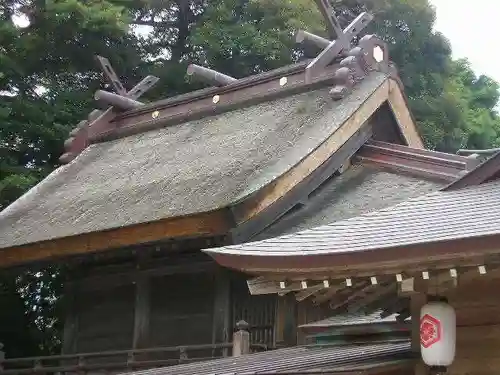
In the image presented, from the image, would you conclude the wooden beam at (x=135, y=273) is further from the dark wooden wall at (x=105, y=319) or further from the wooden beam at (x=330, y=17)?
the wooden beam at (x=330, y=17)

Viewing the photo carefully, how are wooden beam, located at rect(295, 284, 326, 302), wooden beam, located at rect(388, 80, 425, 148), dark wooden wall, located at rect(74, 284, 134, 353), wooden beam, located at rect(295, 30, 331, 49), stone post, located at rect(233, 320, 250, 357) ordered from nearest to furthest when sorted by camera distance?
wooden beam, located at rect(295, 284, 326, 302) < stone post, located at rect(233, 320, 250, 357) < dark wooden wall, located at rect(74, 284, 134, 353) < wooden beam, located at rect(388, 80, 425, 148) < wooden beam, located at rect(295, 30, 331, 49)

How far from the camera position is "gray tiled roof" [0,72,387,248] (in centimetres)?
960

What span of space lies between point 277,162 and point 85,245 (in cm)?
277

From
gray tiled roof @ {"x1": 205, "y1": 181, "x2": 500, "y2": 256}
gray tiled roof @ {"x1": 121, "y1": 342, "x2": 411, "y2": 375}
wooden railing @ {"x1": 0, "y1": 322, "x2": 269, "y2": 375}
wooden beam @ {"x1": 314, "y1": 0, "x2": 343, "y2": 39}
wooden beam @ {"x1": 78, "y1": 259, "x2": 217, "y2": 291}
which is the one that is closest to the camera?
gray tiled roof @ {"x1": 205, "y1": 181, "x2": 500, "y2": 256}

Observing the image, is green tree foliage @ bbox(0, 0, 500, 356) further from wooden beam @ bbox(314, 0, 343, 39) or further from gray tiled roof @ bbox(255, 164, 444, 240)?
gray tiled roof @ bbox(255, 164, 444, 240)

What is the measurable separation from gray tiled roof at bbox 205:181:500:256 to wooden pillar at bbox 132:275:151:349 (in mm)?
5250

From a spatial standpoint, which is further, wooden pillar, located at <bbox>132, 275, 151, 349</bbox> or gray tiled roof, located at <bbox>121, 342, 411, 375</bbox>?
wooden pillar, located at <bbox>132, 275, 151, 349</bbox>

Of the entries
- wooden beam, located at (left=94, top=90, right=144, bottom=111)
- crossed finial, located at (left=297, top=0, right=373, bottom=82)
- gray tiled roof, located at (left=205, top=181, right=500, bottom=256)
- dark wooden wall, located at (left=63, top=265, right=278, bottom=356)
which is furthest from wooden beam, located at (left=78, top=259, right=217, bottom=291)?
gray tiled roof, located at (left=205, top=181, right=500, bottom=256)

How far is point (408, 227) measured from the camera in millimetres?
5277

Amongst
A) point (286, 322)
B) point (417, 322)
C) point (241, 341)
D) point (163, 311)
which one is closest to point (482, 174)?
point (417, 322)

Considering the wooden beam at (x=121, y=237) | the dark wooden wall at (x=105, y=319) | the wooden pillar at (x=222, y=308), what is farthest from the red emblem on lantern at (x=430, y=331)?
the dark wooden wall at (x=105, y=319)

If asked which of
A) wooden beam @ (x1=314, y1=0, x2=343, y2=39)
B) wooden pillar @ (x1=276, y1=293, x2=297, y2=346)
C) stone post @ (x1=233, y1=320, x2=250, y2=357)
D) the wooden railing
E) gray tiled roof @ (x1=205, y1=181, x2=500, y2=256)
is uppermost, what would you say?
wooden beam @ (x1=314, y1=0, x2=343, y2=39)

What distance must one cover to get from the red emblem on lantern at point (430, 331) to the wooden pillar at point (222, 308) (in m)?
4.63

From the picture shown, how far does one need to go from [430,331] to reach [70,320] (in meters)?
7.90
